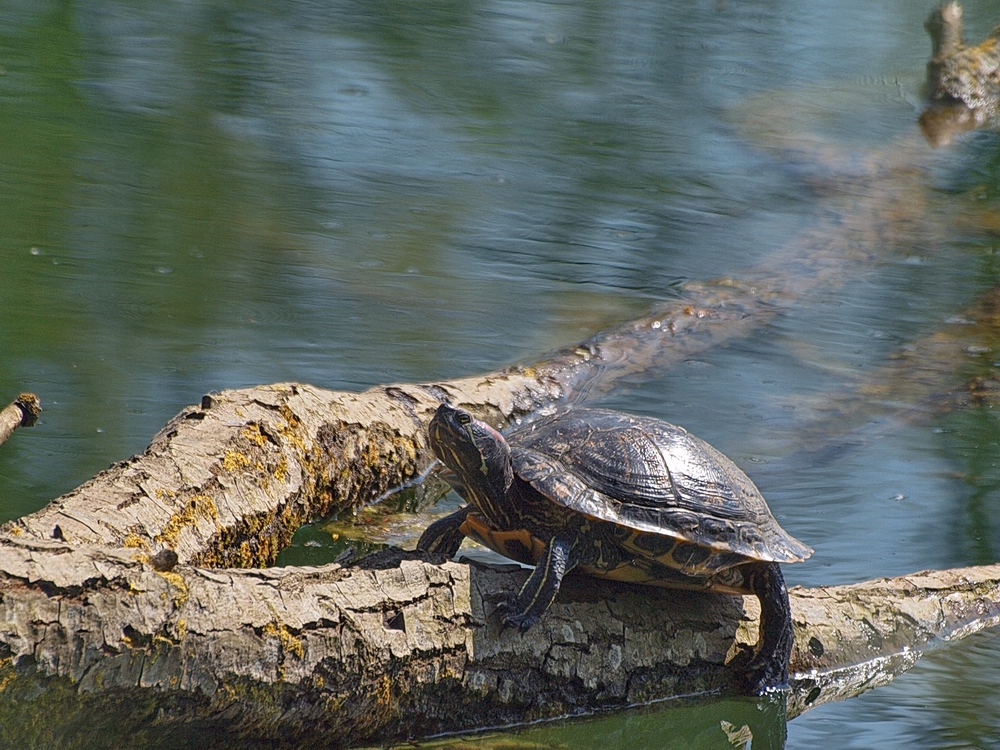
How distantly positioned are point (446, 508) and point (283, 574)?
2001 millimetres

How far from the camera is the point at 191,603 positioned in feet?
8.20

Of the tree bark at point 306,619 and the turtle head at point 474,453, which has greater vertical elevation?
the turtle head at point 474,453

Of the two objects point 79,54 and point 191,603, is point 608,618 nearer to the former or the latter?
point 191,603

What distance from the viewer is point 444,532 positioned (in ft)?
11.1

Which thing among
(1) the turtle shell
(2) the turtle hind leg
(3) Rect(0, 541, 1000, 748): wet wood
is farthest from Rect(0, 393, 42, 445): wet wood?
(2) the turtle hind leg

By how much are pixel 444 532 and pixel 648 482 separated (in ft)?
2.01

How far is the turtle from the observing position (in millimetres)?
3096

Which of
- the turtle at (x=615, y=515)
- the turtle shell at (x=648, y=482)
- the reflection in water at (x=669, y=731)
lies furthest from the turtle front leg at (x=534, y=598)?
the reflection in water at (x=669, y=731)

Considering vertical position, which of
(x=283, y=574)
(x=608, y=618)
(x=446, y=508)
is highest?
(x=283, y=574)

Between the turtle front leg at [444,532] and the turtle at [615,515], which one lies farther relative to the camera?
the turtle front leg at [444,532]

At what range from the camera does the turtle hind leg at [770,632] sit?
10.7 ft

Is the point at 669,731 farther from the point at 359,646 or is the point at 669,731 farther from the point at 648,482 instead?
the point at 359,646

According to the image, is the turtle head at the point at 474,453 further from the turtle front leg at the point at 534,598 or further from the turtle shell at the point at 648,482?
the turtle front leg at the point at 534,598

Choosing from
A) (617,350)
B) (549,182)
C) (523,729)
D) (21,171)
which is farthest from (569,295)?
(523,729)
